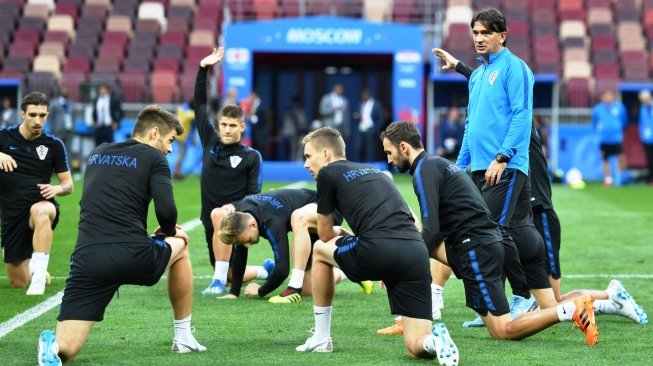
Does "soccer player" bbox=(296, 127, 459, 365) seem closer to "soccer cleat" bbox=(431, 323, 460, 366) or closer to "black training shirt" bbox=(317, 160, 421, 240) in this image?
"black training shirt" bbox=(317, 160, 421, 240)

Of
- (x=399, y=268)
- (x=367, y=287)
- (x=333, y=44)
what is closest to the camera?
(x=399, y=268)

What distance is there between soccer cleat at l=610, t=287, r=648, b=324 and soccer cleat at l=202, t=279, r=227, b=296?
328cm

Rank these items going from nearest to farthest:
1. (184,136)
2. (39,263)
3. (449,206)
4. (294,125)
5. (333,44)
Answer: (449,206) < (39,263) < (184,136) < (333,44) < (294,125)

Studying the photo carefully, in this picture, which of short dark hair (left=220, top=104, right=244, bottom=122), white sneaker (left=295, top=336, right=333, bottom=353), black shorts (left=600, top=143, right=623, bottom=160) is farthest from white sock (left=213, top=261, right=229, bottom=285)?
black shorts (left=600, top=143, right=623, bottom=160)

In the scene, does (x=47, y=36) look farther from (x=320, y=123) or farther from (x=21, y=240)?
(x=21, y=240)

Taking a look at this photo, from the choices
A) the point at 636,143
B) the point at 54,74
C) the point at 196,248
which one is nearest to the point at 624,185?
the point at 636,143

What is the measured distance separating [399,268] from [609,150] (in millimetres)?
20941

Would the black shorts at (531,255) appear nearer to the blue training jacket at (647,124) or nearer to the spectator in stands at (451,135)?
the blue training jacket at (647,124)

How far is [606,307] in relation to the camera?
Result: 28.9 feet

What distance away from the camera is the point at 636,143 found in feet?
99.3

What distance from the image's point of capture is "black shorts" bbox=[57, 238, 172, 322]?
6.99 m

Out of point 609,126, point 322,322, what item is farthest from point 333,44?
point 322,322

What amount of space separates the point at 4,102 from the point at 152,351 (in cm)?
2399

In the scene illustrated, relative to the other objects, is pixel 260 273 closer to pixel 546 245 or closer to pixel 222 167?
pixel 222 167
